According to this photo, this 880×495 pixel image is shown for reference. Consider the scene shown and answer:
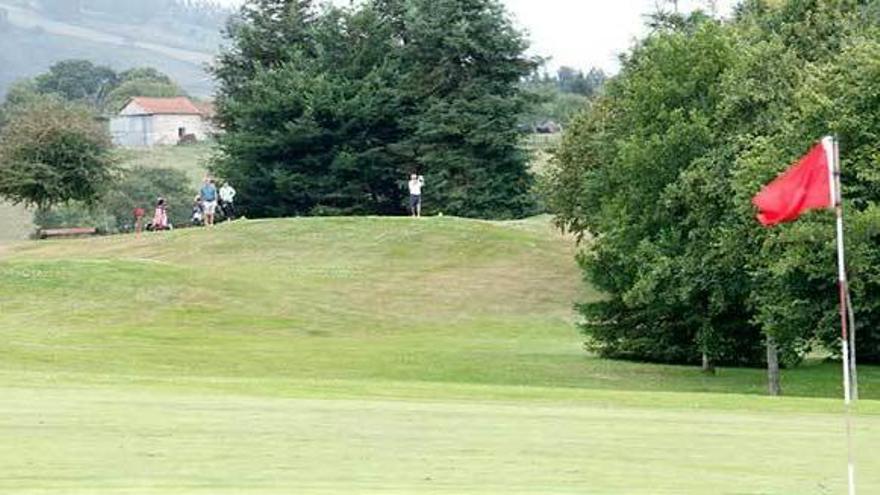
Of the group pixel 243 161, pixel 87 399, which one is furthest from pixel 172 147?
pixel 87 399

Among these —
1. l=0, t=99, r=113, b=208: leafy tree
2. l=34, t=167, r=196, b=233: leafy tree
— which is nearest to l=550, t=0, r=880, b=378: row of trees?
l=0, t=99, r=113, b=208: leafy tree

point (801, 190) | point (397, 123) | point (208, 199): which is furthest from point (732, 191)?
point (397, 123)

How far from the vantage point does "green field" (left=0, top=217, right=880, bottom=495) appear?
56.6 ft

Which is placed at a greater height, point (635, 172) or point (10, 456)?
point (635, 172)

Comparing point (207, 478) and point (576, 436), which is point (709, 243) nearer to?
point (576, 436)

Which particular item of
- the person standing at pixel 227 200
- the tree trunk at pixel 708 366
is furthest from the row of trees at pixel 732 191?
the person standing at pixel 227 200

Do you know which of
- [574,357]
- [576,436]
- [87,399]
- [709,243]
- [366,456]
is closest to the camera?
[366,456]

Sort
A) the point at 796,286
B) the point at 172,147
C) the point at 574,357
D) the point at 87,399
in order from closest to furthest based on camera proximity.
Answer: the point at 87,399, the point at 796,286, the point at 574,357, the point at 172,147

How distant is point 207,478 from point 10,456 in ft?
7.27

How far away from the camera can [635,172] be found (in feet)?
153

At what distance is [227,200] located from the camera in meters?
82.1

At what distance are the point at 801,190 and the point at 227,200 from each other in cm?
6631

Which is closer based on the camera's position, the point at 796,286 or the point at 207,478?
the point at 207,478

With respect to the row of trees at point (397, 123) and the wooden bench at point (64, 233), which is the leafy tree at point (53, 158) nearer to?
the wooden bench at point (64, 233)
